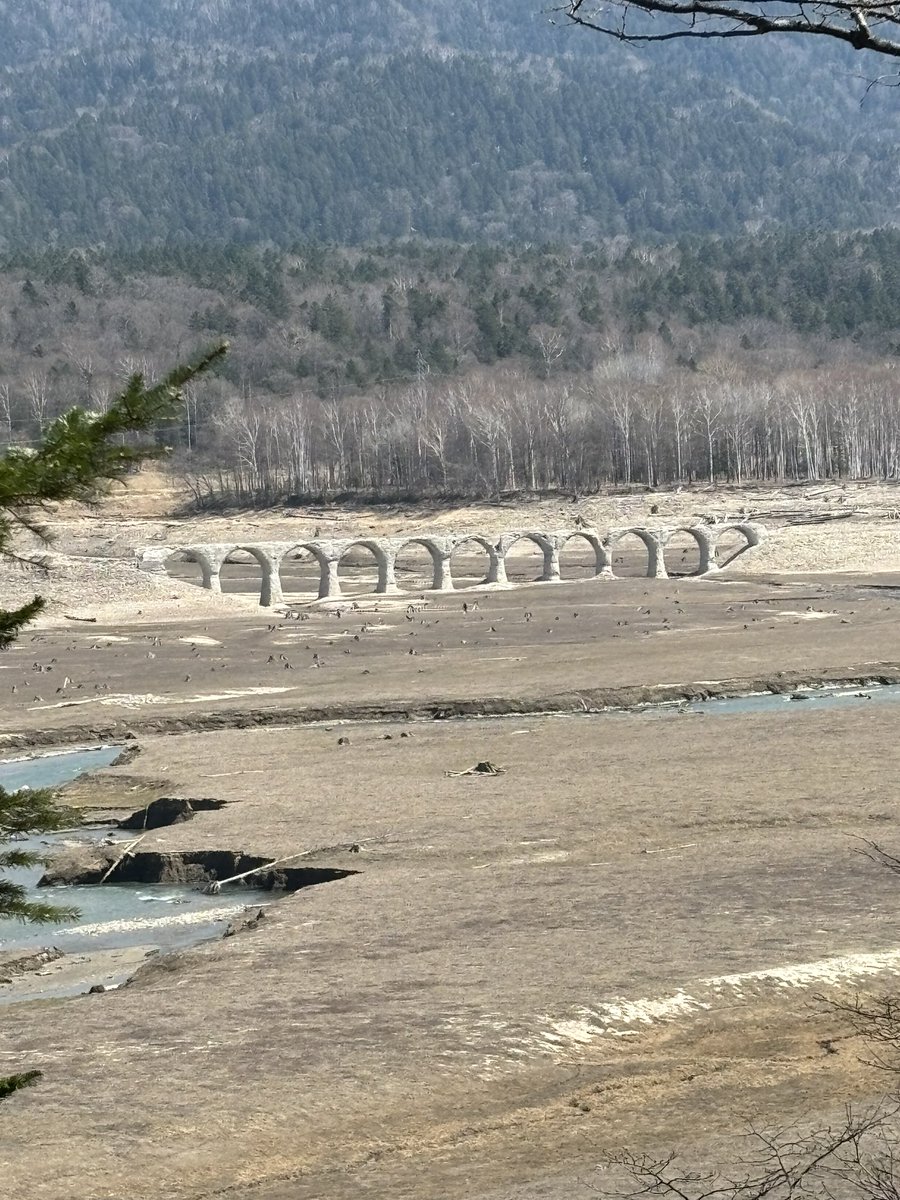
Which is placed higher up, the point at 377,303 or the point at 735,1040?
the point at 377,303

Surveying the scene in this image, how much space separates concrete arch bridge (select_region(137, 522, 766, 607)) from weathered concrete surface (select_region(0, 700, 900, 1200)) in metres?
41.7

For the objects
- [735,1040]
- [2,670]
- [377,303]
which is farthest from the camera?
[377,303]

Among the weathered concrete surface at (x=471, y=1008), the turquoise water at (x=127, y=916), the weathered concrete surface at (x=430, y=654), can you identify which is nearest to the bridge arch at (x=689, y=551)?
the weathered concrete surface at (x=430, y=654)

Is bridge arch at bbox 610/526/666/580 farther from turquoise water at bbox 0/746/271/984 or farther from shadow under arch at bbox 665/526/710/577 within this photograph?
turquoise water at bbox 0/746/271/984

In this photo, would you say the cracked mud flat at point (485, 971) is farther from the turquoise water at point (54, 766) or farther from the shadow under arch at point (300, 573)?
the shadow under arch at point (300, 573)

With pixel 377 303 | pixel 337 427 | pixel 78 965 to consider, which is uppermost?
pixel 377 303

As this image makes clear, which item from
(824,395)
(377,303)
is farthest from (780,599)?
(377,303)

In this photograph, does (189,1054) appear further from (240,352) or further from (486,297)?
(486,297)

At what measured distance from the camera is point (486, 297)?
170 metres

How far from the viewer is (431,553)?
2854 inches

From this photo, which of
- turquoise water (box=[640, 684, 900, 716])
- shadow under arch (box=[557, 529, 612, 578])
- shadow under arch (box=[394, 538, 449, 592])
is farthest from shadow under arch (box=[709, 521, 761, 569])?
turquoise water (box=[640, 684, 900, 716])

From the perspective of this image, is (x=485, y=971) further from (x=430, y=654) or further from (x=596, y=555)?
(x=596, y=555)

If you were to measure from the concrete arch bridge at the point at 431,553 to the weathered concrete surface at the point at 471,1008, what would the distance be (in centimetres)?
4175

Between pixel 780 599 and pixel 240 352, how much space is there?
9457cm
